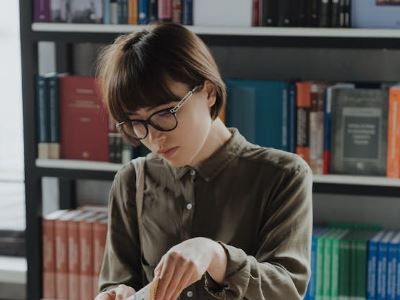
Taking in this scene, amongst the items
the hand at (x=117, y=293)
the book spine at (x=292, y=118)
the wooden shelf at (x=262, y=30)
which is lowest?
the hand at (x=117, y=293)

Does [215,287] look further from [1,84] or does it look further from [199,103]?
[1,84]

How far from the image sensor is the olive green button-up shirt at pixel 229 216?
1396 millimetres

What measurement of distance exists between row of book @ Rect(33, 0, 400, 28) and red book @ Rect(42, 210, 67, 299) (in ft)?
2.10

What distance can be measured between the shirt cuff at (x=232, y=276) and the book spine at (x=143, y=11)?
123cm

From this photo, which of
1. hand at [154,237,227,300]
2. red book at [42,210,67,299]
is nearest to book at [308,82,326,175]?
red book at [42,210,67,299]

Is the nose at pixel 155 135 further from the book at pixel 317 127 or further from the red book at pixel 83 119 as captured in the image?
the red book at pixel 83 119

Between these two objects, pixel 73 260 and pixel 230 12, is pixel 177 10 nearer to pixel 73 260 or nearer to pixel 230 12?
pixel 230 12

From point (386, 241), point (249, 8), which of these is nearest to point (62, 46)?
point (249, 8)

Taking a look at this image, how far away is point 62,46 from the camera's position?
278 centimetres

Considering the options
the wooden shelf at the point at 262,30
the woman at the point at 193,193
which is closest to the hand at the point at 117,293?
the woman at the point at 193,193

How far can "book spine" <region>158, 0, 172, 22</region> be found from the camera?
92.7 inches

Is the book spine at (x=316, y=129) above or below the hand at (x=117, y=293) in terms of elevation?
above

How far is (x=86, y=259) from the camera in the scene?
8.53ft

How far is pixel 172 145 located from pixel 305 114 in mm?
1003
